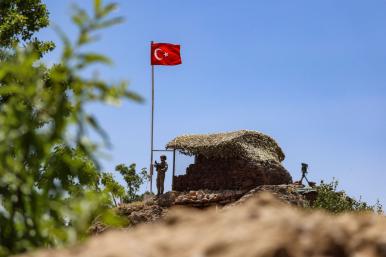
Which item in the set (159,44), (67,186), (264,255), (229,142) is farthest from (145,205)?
(264,255)

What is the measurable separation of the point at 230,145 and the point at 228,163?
95cm

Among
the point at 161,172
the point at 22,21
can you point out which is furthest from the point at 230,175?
the point at 22,21

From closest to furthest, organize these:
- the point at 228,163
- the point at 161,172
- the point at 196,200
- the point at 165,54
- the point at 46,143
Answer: the point at 46,143 → the point at 196,200 → the point at 228,163 → the point at 161,172 → the point at 165,54

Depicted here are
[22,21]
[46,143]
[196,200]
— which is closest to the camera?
[46,143]

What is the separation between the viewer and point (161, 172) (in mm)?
39156

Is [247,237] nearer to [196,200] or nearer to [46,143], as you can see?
[46,143]

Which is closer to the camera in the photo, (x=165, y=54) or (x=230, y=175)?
(x=230, y=175)

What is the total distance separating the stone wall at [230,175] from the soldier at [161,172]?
0.75 meters

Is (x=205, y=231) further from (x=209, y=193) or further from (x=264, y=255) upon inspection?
(x=209, y=193)

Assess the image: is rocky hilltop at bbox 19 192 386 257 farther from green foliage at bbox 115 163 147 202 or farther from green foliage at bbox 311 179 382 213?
green foliage at bbox 115 163 147 202

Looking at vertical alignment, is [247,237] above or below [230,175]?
above

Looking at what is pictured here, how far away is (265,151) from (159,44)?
1366cm

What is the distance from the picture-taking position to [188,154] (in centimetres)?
3925

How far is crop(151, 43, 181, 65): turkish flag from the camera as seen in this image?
48.6 metres
